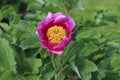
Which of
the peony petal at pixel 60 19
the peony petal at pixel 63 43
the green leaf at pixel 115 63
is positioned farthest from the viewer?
the green leaf at pixel 115 63

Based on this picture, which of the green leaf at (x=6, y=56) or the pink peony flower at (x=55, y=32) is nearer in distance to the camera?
the pink peony flower at (x=55, y=32)

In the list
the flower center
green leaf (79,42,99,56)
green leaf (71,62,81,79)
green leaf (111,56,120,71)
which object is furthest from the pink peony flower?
green leaf (111,56,120,71)

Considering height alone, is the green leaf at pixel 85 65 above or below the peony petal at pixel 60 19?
below

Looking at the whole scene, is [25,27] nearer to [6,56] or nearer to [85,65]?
[6,56]

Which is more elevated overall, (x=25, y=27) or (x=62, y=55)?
(x=25, y=27)

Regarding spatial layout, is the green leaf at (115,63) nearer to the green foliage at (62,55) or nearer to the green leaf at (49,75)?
the green foliage at (62,55)

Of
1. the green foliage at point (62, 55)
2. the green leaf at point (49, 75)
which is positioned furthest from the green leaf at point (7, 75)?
the green leaf at point (49, 75)

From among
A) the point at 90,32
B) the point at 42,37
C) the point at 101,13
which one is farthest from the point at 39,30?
the point at 101,13

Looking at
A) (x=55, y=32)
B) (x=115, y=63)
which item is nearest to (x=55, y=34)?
(x=55, y=32)

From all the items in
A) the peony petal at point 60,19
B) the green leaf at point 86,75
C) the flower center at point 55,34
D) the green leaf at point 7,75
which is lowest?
the green leaf at point 86,75
